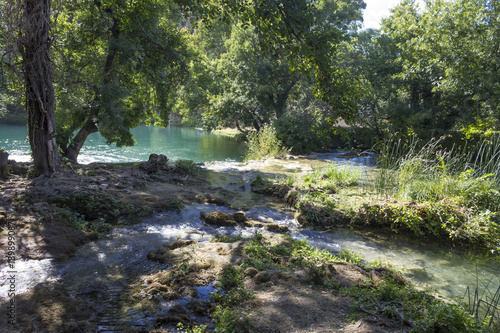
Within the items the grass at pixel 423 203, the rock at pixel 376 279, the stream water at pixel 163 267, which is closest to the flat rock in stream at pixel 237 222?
the stream water at pixel 163 267

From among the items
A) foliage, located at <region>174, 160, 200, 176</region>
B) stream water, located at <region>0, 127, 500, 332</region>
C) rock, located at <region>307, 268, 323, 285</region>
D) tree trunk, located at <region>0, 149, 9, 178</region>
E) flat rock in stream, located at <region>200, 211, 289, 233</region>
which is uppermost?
tree trunk, located at <region>0, 149, 9, 178</region>

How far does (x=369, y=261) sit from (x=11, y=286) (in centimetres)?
492

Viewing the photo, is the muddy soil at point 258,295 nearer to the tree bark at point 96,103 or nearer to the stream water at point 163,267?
the stream water at point 163,267

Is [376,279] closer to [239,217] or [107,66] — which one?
[239,217]

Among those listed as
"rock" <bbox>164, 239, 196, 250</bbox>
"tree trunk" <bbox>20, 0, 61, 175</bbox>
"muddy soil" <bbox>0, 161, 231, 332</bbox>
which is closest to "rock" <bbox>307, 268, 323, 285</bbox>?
"rock" <bbox>164, 239, 196, 250</bbox>

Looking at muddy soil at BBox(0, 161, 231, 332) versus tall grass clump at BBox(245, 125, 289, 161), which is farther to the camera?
tall grass clump at BBox(245, 125, 289, 161)

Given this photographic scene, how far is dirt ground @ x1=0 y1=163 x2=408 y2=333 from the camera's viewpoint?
9.21 feet

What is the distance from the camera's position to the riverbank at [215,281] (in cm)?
284

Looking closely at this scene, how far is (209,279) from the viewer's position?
3.89 metres

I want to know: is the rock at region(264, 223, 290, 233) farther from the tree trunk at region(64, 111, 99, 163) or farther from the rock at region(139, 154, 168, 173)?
the tree trunk at region(64, 111, 99, 163)

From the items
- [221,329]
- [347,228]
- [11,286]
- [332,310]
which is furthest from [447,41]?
[11,286]

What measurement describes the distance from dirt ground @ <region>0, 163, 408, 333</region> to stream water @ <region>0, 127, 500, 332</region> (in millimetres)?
219

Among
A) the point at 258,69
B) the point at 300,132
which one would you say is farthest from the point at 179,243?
the point at 258,69

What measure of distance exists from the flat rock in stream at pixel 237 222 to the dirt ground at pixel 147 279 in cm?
131
